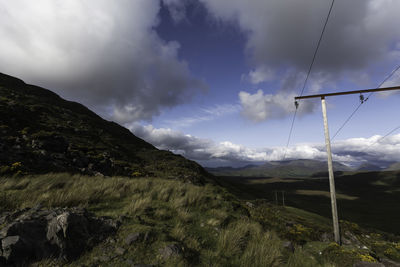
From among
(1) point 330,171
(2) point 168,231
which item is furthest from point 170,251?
(1) point 330,171

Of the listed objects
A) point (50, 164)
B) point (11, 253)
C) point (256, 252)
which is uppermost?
point (50, 164)

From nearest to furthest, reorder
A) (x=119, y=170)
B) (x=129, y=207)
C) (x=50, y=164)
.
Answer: (x=129, y=207), (x=50, y=164), (x=119, y=170)

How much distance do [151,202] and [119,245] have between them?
165 inches

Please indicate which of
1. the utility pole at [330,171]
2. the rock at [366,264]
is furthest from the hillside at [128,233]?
the utility pole at [330,171]

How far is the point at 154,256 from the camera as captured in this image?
4.56 m

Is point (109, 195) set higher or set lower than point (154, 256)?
higher

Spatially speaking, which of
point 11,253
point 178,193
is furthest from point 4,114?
point 11,253

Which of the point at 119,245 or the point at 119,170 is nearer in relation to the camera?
the point at 119,245

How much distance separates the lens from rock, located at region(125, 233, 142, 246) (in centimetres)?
484

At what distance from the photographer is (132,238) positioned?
4.96 metres

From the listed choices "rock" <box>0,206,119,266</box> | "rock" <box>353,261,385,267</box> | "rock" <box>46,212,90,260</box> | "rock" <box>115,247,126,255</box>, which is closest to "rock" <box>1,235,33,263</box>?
"rock" <box>0,206,119,266</box>

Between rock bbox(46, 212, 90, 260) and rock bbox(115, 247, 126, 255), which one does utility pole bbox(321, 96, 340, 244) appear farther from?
rock bbox(46, 212, 90, 260)

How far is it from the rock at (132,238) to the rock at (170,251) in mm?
811

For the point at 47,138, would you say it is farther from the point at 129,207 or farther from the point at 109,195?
the point at 129,207
